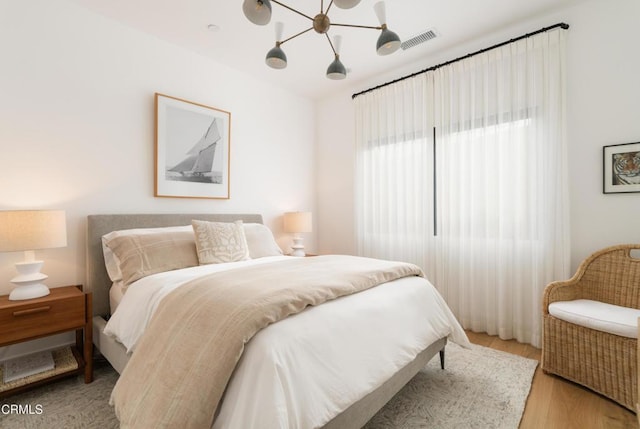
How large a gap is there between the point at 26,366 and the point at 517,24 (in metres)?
4.71

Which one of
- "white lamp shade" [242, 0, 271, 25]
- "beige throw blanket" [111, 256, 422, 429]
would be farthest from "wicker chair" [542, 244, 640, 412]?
"white lamp shade" [242, 0, 271, 25]

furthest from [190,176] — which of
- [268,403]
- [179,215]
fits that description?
[268,403]

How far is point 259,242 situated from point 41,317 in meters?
1.62

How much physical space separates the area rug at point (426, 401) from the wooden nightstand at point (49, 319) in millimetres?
121

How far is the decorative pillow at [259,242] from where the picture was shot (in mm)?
2898

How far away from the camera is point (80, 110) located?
2.47 meters

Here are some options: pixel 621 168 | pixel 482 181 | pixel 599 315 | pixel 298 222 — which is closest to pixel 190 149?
pixel 298 222

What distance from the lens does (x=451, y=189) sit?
3.12m

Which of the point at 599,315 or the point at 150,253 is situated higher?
the point at 150,253

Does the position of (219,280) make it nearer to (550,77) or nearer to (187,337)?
(187,337)

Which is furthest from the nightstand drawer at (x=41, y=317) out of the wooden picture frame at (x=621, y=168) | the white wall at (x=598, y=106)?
the wooden picture frame at (x=621, y=168)

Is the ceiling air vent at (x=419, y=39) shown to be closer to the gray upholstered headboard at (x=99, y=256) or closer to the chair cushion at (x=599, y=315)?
the chair cushion at (x=599, y=315)

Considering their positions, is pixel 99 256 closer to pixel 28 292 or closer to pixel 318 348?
pixel 28 292

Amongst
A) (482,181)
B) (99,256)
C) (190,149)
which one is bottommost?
(99,256)
